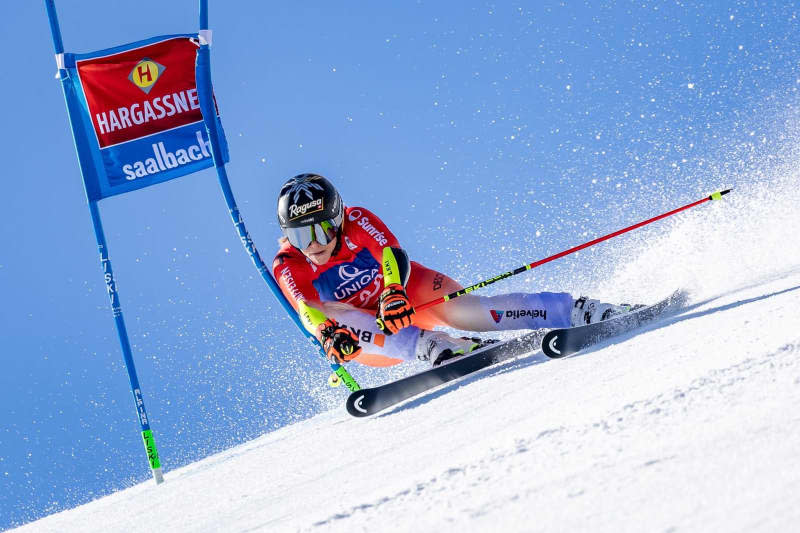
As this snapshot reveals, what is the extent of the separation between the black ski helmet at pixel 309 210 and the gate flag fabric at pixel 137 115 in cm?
144

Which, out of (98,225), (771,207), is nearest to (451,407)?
(98,225)

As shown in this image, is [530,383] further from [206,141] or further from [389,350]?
[206,141]

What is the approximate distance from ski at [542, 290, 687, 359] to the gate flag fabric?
11.3 ft

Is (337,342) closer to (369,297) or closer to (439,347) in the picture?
(439,347)

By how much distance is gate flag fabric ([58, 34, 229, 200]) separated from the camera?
6383 millimetres

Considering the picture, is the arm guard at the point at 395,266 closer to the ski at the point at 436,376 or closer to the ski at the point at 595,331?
the ski at the point at 436,376

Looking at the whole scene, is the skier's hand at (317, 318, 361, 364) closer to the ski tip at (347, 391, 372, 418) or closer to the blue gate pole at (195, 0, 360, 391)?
the ski tip at (347, 391, 372, 418)

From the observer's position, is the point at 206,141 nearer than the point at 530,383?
No

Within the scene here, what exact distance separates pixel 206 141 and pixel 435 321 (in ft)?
8.08

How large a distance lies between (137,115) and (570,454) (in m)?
5.27

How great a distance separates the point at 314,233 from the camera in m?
5.45

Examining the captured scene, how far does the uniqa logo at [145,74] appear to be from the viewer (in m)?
6.47

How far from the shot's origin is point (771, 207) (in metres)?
6.73

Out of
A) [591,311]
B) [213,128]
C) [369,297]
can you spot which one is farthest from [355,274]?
[213,128]
